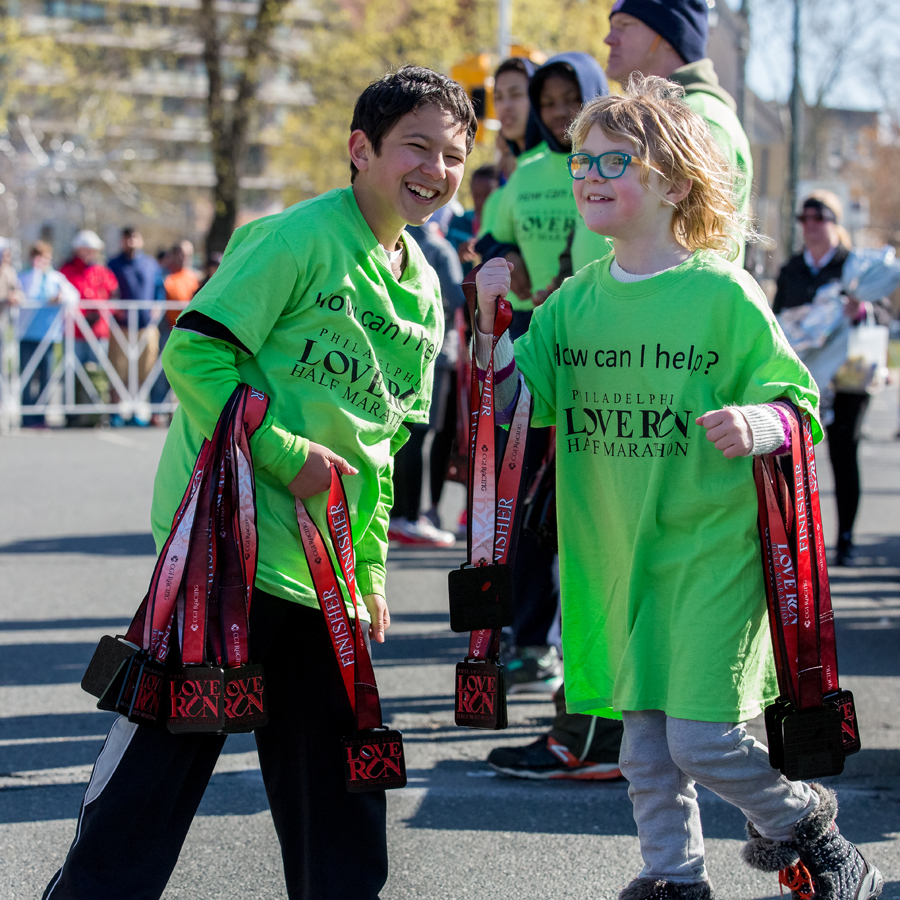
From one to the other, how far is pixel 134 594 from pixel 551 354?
13.3ft

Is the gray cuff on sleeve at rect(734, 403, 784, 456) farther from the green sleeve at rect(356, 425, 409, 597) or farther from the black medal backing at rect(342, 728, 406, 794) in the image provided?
the black medal backing at rect(342, 728, 406, 794)

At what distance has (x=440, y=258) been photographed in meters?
6.46

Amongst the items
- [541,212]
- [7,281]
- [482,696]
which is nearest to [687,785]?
[482,696]

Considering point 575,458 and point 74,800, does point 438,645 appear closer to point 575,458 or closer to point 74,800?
point 74,800

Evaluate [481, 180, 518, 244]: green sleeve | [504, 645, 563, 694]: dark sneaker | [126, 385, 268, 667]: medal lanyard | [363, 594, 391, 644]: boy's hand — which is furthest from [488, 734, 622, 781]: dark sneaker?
[481, 180, 518, 244]: green sleeve

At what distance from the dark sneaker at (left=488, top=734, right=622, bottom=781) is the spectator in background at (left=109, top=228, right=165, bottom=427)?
11493mm

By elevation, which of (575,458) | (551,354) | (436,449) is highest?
(551,354)

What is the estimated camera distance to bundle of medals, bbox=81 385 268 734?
2188mm

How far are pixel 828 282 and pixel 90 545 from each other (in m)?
4.65

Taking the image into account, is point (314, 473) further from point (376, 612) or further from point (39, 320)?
point (39, 320)

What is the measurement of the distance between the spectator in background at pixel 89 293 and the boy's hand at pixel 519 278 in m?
10.6

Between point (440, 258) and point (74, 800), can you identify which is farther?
point (440, 258)

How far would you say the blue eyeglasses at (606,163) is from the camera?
255cm

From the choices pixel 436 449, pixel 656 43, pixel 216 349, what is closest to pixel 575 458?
pixel 216 349
